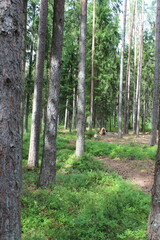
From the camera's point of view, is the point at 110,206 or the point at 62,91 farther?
the point at 62,91

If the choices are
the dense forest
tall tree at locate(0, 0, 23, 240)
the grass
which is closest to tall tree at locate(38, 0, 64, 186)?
the dense forest

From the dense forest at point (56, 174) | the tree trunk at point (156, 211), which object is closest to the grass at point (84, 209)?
the dense forest at point (56, 174)

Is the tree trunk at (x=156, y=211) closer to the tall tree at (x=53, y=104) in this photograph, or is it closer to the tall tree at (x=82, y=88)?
the tall tree at (x=53, y=104)

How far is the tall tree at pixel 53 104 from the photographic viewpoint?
6418mm

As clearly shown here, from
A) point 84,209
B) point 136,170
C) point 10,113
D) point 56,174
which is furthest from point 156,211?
point 136,170

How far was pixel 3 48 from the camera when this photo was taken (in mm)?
2201

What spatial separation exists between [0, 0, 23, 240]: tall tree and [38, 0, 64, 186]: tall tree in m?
4.16

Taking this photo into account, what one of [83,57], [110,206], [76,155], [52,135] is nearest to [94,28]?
[83,57]

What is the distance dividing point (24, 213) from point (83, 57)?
826cm

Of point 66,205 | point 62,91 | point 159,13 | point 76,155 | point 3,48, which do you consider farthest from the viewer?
point 62,91

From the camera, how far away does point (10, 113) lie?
2248 mm

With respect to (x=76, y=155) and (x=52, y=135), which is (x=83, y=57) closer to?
(x=76, y=155)

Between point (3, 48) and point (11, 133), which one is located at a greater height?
point (3, 48)

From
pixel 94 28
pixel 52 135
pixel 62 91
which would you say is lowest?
pixel 52 135
